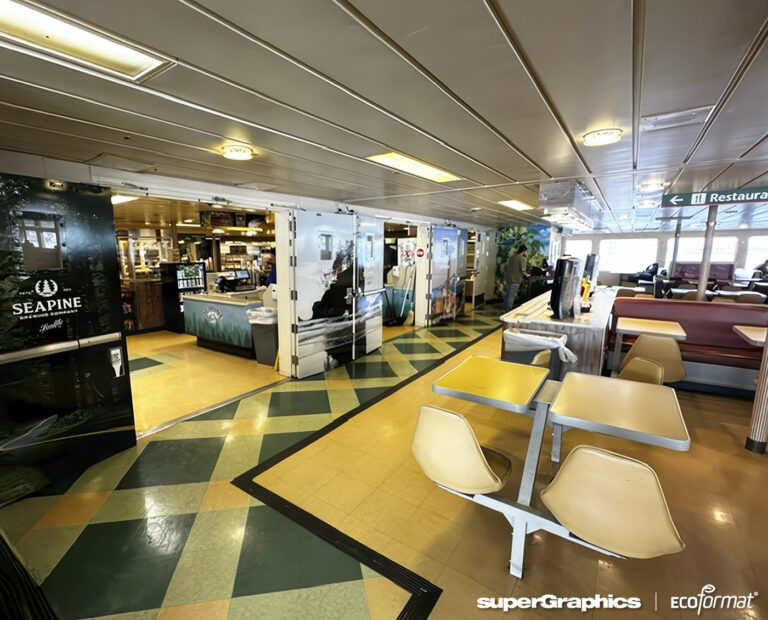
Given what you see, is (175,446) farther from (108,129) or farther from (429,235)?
(429,235)

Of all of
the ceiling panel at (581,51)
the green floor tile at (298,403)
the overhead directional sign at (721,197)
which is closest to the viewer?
the ceiling panel at (581,51)

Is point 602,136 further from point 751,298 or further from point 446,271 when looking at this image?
point 751,298

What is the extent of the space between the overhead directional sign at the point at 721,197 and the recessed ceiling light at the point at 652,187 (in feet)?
0.91

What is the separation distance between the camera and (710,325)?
4668mm

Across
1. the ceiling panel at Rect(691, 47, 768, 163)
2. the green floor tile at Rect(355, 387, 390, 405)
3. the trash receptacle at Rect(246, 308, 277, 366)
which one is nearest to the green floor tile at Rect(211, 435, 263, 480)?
the green floor tile at Rect(355, 387, 390, 405)

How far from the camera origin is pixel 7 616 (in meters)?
0.60

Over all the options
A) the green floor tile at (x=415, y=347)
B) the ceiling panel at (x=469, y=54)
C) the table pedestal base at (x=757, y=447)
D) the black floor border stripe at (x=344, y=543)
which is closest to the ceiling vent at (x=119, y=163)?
the ceiling panel at (x=469, y=54)

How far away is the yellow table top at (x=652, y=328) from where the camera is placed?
4.00 m

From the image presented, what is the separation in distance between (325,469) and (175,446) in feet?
5.03

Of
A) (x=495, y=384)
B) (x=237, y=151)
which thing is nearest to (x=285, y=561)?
(x=495, y=384)

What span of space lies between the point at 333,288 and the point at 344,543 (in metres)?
3.58

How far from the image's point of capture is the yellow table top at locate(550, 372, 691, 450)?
1640 millimetres

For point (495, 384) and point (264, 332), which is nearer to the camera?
point (495, 384)

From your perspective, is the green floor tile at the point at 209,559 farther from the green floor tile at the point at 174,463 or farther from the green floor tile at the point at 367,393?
the green floor tile at the point at 367,393
